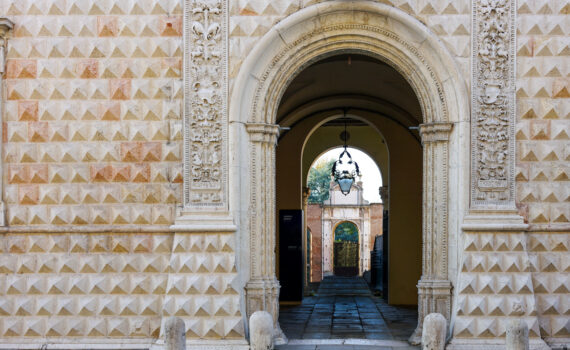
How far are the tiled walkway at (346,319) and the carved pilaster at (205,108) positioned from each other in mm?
2189

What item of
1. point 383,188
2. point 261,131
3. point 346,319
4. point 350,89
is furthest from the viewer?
point 383,188

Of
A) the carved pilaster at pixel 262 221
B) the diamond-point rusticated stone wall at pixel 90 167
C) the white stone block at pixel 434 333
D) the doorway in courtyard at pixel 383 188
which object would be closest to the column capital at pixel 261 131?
A: the carved pilaster at pixel 262 221

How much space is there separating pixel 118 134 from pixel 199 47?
154 centimetres

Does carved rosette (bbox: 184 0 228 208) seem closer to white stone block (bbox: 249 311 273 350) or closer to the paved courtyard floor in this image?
white stone block (bbox: 249 311 273 350)

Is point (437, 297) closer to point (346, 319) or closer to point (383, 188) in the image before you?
point (346, 319)

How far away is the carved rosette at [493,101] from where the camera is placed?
8.53 metres

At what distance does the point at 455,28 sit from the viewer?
28.2 ft

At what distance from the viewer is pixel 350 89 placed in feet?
44.4

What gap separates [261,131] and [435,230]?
2.55 meters

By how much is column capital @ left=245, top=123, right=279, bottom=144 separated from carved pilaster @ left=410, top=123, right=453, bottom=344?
1.93 metres

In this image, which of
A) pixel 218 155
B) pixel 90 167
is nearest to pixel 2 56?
pixel 90 167

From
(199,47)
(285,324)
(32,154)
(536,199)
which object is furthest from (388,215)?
(32,154)

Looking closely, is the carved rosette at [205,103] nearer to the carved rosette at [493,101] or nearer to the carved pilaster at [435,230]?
the carved pilaster at [435,230]

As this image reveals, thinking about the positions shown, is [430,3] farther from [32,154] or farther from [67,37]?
[32,154]
